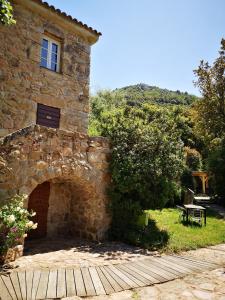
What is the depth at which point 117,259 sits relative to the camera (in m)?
6.02

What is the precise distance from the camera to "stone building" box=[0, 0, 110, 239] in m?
6.82

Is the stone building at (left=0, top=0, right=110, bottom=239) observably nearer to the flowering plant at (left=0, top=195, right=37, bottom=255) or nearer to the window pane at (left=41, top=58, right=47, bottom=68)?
the window pane at (left=41, top=58, right=47, bottom=68)

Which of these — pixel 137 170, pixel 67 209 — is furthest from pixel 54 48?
pixel 67 209

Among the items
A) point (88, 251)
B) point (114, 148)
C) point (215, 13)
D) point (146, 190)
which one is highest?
point (215, 13)

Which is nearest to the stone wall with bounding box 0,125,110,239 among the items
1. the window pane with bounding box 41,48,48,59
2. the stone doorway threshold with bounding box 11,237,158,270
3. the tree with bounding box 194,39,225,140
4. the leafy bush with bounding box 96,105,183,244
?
the leafy bush with bounding box 96,105,183,244

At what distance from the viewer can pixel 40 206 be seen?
328 inches

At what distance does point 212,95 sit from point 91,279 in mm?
17370

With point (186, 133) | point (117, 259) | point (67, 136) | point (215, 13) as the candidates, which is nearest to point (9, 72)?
point (67, 136)

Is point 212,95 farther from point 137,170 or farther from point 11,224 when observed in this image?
point 11,224

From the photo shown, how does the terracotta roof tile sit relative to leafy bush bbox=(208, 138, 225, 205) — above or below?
above

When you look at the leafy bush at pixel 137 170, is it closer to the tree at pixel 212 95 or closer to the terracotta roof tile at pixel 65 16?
the terracotta roof tile at pixel 65 16

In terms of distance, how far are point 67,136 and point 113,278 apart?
389 centimetres

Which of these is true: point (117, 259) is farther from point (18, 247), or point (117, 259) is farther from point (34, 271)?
point (18, 247)

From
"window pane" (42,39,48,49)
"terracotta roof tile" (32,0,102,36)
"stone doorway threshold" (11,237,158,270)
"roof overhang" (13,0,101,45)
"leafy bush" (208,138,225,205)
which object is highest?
"terracotta roof tile" (32,0,102,36)
